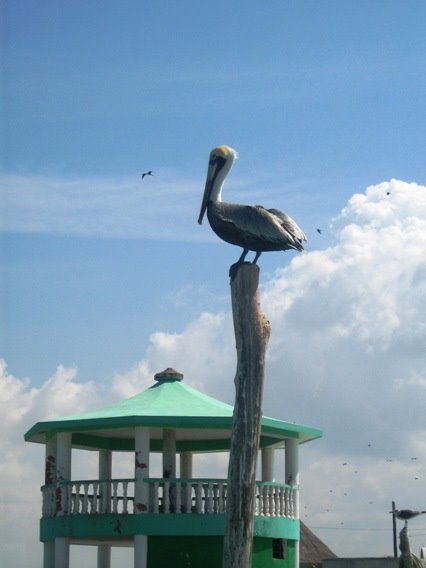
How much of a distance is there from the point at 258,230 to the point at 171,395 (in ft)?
25.8

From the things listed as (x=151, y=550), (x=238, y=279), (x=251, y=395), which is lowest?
(x=151, y=550)

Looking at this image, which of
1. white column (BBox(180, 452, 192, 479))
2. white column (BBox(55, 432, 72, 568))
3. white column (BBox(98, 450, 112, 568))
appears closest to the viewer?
white column (BBox(55, 432, 72, 568))

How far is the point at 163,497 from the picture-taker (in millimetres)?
28531

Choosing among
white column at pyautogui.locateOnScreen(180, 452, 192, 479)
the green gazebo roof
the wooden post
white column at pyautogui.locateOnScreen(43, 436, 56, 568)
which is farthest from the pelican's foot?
white column at pyautogui.locateOnScreen(180, 452, 192, 479)

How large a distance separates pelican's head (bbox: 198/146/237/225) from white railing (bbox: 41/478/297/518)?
21.6ft

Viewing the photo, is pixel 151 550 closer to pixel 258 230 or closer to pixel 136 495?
pixel 136 495

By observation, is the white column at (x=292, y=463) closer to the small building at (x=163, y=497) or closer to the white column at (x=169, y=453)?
the small building at (x=163, y=497)

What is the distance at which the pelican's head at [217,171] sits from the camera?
25.2 metres

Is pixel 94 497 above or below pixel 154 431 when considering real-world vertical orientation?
below

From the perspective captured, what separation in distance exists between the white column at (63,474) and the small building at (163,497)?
0.07 ft

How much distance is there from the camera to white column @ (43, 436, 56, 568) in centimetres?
3061

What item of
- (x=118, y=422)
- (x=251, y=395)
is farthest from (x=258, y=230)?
(x=118, y=422)

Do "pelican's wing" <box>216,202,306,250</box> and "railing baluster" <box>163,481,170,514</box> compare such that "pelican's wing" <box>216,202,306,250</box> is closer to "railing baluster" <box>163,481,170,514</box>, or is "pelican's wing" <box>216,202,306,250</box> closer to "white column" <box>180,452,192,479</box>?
"railing baluster" <box>163,481,170,514</box>

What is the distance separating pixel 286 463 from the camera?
A: 31484 mm
